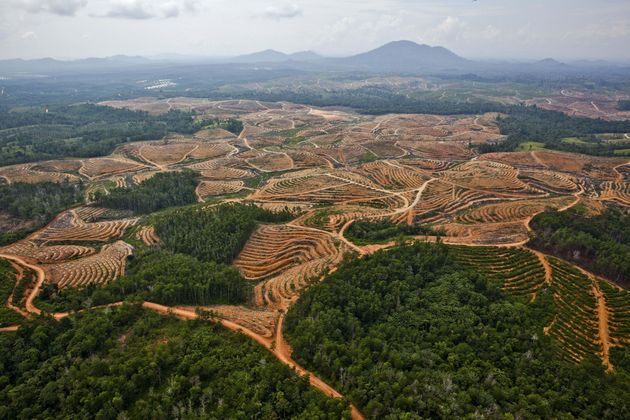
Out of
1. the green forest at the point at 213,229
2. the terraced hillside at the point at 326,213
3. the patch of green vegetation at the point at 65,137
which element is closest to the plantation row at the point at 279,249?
the terraced hillside at the point at 326,213

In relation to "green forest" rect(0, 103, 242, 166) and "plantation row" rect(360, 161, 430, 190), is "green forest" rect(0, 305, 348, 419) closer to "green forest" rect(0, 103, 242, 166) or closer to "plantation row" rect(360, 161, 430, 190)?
"plantation row" rect(360, 161, 430, 190)

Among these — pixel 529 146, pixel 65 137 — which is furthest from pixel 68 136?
pixel 529 146

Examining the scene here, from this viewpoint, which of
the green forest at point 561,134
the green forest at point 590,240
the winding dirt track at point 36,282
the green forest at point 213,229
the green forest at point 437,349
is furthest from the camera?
the green forest at point 561,134

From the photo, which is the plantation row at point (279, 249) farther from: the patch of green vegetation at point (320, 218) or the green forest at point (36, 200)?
the green forest at point (36, 200)

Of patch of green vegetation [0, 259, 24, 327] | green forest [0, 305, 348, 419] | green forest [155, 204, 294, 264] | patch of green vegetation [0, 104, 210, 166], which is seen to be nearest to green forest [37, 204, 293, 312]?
green forest [155, 204, 294, 264]

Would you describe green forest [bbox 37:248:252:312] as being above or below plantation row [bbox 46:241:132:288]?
above

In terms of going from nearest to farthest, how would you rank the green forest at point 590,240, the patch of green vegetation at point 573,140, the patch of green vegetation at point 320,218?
1. the green forest at point 590,240
2. the patch of green vegetation at point 320,218
3. the patch of green vegetation at point 573,140
